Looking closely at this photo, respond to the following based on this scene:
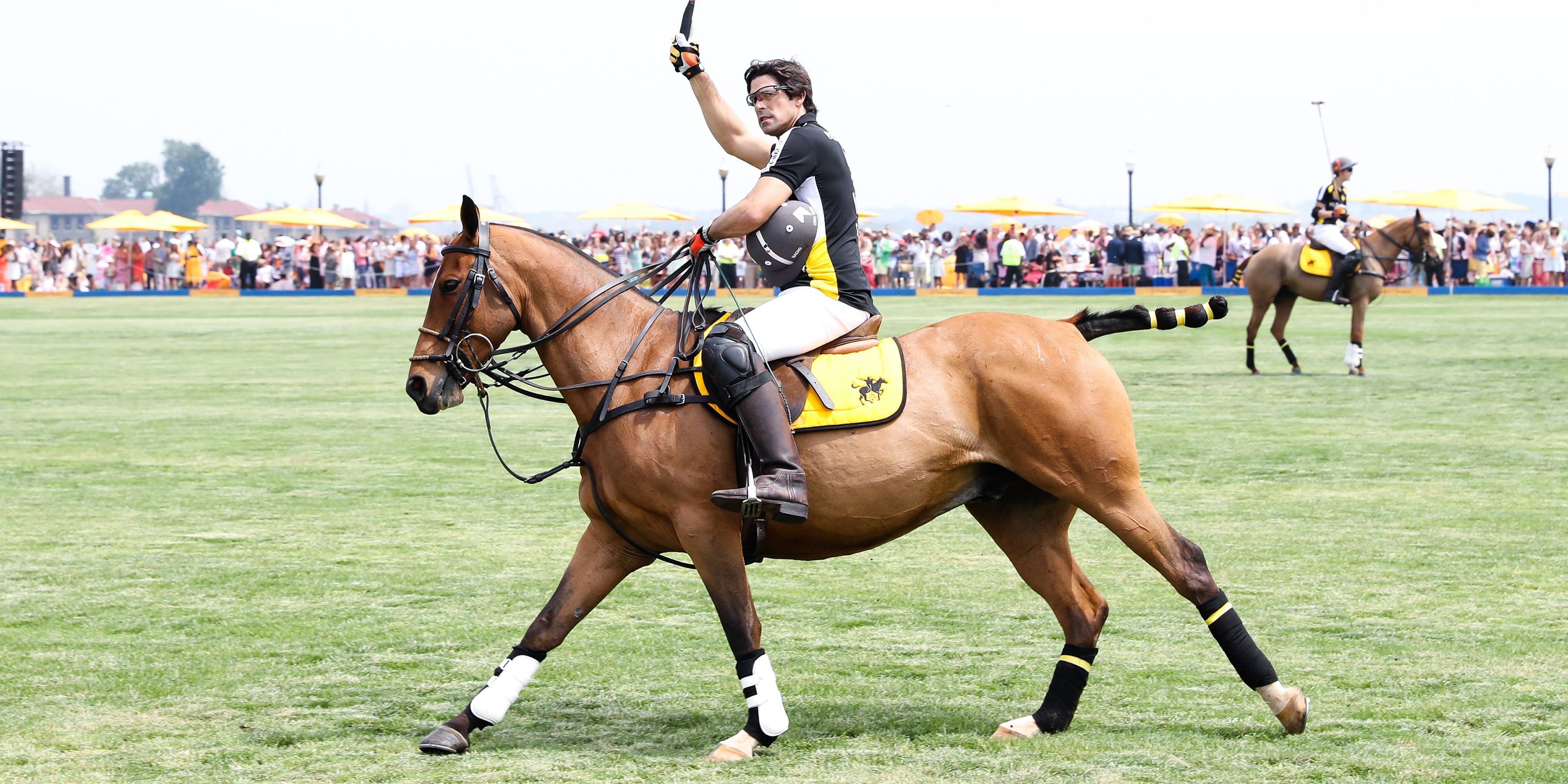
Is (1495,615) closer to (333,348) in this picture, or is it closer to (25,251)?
(333,348)

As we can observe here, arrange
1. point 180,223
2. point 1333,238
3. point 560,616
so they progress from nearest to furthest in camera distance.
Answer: point 560,616, point 1333,238, point 180,223

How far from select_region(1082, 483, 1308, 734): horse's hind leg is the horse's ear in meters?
→ 2.52

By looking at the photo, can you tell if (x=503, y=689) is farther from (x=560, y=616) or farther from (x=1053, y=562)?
(x=1053, y=562)

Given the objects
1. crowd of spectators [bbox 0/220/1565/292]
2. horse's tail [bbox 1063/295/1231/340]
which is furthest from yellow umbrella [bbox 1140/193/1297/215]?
horse's tail [bbox 1063/295/1231/340]

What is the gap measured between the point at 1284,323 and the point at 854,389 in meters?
17.5

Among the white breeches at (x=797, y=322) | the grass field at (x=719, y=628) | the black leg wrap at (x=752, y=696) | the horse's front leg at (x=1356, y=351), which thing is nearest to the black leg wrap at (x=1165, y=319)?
the white breeches at (x=797, y=322)

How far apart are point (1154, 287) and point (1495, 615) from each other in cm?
4047

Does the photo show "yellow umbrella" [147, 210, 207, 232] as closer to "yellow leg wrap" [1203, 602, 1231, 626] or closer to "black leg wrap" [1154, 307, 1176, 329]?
"black leg wrap" [1154, 307, 1176, 329]

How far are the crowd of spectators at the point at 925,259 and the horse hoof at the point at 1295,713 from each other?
36.0 metres

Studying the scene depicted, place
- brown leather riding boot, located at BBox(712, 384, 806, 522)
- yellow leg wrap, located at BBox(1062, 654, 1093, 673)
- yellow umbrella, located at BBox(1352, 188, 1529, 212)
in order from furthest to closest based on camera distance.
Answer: yellow umbrella, located at BBox(1352, 188, 1529, 212), yellow leg wrap, located at BBox(1062, 654, 1093, 673), brown leather riding boot, located at BBox(712, 384, 806, 522)

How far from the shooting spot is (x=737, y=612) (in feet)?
20.3

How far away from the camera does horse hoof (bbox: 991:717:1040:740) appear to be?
20.5 ft

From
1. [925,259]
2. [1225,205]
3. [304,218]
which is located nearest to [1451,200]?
[1225,205]

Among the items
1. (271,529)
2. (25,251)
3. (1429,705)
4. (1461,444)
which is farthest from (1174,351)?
(25,251)
